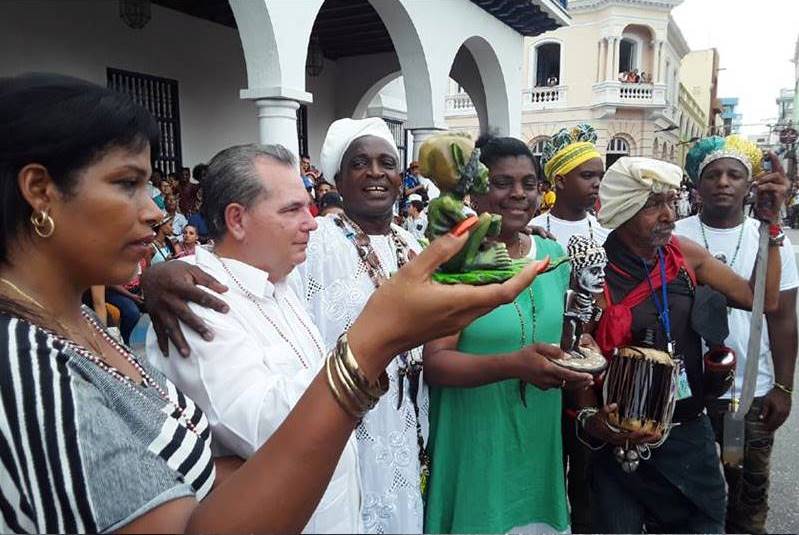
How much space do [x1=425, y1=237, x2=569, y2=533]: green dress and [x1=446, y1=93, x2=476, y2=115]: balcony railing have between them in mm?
23037

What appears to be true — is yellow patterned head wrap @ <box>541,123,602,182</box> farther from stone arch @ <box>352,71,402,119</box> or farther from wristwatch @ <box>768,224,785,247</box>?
stone arch @ <box>352,71,402,119</box>

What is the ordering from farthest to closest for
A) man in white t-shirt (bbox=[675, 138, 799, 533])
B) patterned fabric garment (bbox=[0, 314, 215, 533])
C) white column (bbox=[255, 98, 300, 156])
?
white column (bbox=[255, 98, 300, 156]), man in white t-shirt (bbox=[675, 138, 799, 533]), patterned fabric garment (bbox=[0, 314, 215, 533])

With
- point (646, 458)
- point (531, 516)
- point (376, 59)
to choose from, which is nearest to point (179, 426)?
point (531, 516)

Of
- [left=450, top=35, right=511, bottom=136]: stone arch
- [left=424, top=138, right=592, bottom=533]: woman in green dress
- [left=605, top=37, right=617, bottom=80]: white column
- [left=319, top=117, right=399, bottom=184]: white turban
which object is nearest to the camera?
[left=424, top=138, right=592, bottom=533]: woman in green dress

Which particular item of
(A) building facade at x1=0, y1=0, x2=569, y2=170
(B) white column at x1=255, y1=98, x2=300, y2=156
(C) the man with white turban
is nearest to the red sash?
(C) the man with white turban

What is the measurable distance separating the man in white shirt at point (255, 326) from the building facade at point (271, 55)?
415 cm

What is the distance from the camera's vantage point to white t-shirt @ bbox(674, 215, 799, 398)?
2.65 meters

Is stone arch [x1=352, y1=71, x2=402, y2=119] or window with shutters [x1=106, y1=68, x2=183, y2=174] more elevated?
stone arch [x1=352, y1=71, x2=402, y2=119]

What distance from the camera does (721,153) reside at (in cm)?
288

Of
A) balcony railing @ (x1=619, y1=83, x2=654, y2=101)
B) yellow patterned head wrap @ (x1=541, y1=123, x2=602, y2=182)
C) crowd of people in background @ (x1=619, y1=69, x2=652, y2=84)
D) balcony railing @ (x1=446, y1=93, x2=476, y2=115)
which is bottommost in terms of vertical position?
yellow patterned head wrap @ (x1=541, y1=123, x2=602, y2=182)

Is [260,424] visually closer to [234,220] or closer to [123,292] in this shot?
[234,220]

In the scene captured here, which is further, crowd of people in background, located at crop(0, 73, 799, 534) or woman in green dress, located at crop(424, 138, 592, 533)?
woman in green dress, located at crop(424, 138, 592, 533)

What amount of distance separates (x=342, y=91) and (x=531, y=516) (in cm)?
1192

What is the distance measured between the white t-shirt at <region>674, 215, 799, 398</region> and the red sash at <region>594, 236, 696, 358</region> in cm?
86
